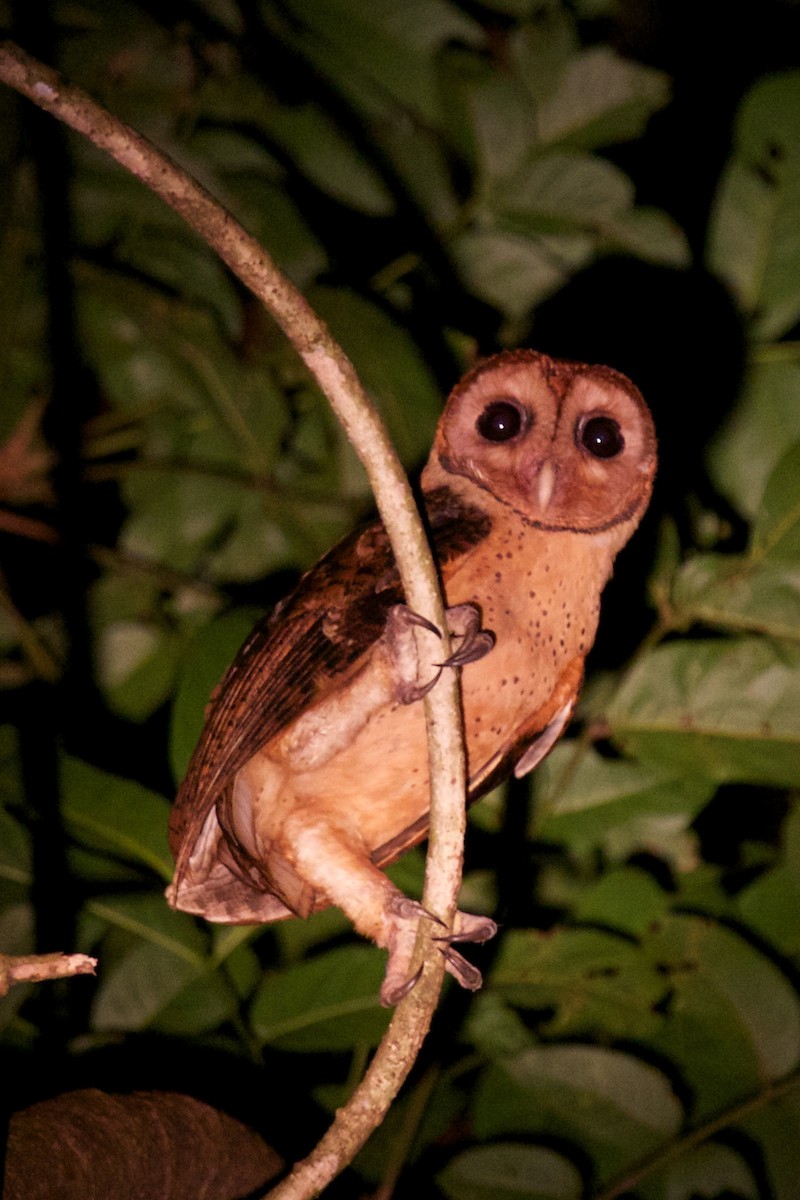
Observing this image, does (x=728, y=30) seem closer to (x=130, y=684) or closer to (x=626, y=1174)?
(x=130, y=684)

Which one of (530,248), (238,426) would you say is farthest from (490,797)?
(530,248)

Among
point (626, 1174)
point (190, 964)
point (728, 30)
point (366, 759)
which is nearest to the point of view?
point (366, 759)

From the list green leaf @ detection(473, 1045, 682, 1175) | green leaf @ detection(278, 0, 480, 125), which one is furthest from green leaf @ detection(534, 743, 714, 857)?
green leaf @ detection(278, 0, 480, 125)

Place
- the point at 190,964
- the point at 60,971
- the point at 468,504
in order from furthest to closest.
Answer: the point at 190,964, the point at 468,504, the point at 60,971

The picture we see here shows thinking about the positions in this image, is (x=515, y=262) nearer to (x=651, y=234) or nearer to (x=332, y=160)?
(x=651, y=234)

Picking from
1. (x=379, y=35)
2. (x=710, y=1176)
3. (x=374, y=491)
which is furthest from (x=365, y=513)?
(x=710, y=1176)

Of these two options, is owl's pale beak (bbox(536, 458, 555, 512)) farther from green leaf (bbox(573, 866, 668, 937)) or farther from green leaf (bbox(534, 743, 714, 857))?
green leaf (bbox(573, 866, 668, 937))

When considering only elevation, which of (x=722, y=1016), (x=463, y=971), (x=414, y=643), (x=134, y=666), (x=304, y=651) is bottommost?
(x=722, y=1016)
